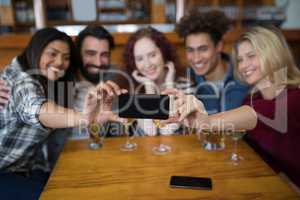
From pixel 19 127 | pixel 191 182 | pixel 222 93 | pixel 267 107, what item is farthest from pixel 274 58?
pixel 19 127

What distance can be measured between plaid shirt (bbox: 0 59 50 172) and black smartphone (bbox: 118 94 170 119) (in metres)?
0.32

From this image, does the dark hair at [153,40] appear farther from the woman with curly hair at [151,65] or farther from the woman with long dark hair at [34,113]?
the woman with long dark hair at [34,113]

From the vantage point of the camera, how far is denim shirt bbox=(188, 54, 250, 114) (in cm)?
148

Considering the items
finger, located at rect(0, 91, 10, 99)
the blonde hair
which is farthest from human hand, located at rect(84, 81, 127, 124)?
the blonde hair

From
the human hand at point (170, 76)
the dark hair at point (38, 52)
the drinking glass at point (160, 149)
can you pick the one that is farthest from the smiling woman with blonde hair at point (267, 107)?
the dark hair at point (38, 52)

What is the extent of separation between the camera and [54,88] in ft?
4.60

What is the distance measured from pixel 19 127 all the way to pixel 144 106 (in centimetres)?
57

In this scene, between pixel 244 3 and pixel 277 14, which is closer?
pixel 277 14

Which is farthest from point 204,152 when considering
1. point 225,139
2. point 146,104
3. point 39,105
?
point 39,105

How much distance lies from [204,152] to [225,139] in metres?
0.15

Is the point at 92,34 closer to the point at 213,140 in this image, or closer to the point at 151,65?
the point at 151,65

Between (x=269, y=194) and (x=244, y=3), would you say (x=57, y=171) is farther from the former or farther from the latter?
(x=244, y=3)

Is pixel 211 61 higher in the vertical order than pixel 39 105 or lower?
higher

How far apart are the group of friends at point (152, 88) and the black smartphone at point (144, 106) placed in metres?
0.04
